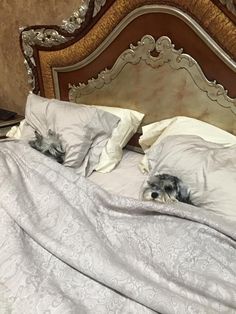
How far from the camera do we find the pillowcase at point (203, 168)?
1.27 m

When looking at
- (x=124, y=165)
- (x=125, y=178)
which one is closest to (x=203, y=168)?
(x=125, y=178)

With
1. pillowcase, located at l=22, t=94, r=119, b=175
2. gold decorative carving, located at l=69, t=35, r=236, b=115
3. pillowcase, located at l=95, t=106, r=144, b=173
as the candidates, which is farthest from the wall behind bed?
pillowcase, located at l=95, t=106, r=144, b=173

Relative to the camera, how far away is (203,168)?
4.45ft

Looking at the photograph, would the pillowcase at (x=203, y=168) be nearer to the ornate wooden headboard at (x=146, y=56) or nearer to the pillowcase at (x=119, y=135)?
the ornate wooden headboard at (x=146, y=56)

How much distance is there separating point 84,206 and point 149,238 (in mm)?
287

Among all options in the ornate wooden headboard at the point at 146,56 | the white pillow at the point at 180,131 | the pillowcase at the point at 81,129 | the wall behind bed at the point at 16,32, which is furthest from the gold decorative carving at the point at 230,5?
the wall behind bed at the point at 16,32

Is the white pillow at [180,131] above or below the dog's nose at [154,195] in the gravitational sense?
above

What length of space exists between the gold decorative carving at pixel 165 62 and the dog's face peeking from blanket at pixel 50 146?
0.40m

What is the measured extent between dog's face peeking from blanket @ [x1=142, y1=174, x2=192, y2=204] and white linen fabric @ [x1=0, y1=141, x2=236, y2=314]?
9 cm

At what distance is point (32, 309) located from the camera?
94cm

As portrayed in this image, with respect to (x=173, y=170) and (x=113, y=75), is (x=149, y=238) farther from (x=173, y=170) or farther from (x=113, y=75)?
(x=113, y=75)

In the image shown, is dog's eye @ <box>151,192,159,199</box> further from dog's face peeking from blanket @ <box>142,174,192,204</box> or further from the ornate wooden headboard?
the ornate wooden headboard

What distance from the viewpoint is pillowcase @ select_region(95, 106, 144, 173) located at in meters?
1.81

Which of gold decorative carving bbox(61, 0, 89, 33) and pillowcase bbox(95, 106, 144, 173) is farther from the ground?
gold decorative carving bbox(61, 0, 89, 33)
